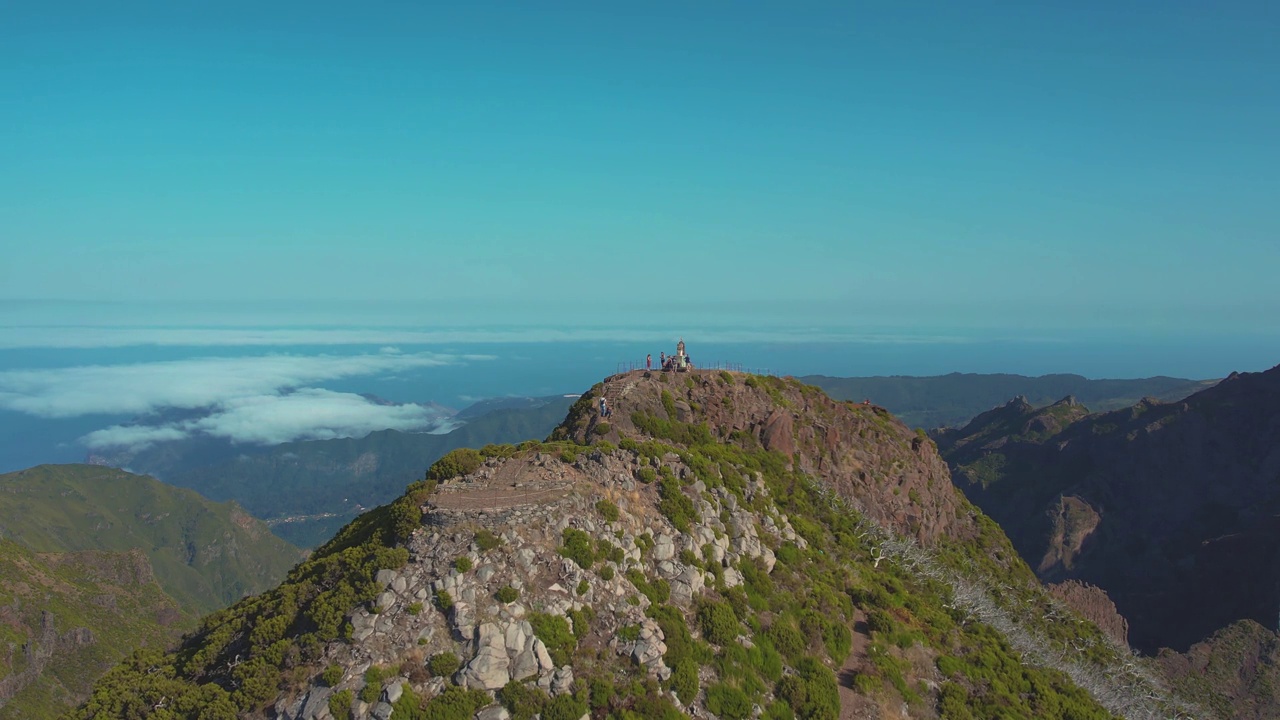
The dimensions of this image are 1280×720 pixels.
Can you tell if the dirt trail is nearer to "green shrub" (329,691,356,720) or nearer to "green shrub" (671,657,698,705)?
"green shrub" (671,657,698,705)

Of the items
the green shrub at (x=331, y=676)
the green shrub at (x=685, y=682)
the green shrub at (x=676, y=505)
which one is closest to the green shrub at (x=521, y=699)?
the green shrub at (x=685, y=682)

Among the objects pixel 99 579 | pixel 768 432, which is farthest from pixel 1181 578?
pixel 99 579

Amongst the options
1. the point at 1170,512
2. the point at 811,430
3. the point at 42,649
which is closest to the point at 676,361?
the point at 811,430

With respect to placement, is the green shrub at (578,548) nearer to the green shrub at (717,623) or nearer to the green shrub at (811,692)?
the green shrub at (717,623)

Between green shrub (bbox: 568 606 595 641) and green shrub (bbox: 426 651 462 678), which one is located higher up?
green shrub (bbox: 568 606 595 641)

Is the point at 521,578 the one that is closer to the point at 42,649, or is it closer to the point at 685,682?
the point at 685,682

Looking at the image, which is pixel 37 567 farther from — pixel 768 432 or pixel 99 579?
pixel 768 432

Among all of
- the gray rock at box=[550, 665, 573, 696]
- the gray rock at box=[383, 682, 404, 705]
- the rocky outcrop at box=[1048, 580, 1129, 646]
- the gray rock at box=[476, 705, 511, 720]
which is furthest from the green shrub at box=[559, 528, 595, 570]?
the rocky outcrop at box=[1048, 580, 1129, 646]
